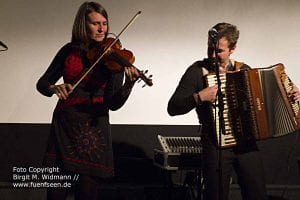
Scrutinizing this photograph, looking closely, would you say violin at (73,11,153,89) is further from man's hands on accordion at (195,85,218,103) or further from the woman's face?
man's hands on accordion at (195,85,218,103)

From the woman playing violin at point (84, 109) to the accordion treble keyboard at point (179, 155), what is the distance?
3.28 ft

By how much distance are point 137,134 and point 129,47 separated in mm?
753

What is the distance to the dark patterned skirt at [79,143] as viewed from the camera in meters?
2.15

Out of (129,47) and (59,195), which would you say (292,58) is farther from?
(59,195)

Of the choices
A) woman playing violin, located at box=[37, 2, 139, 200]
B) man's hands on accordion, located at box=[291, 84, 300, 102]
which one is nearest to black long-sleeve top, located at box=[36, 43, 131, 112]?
woman playing violin, located at box=[37, 2, 139, 200]

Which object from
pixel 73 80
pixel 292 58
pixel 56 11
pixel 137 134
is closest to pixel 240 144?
pixel 73 80

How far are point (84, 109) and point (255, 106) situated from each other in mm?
947

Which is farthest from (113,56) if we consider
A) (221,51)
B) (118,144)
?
(118,144)

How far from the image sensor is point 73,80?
7.28 ft

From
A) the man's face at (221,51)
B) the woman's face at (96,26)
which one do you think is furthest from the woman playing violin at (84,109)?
the man's face at (221,51)

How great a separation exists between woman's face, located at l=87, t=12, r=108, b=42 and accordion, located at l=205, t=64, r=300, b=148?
616mm

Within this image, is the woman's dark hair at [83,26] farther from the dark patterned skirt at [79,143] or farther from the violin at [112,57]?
the dark patterned skirt at [79,143]

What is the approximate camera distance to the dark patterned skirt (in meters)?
2.15

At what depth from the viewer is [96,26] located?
88.8 inches
